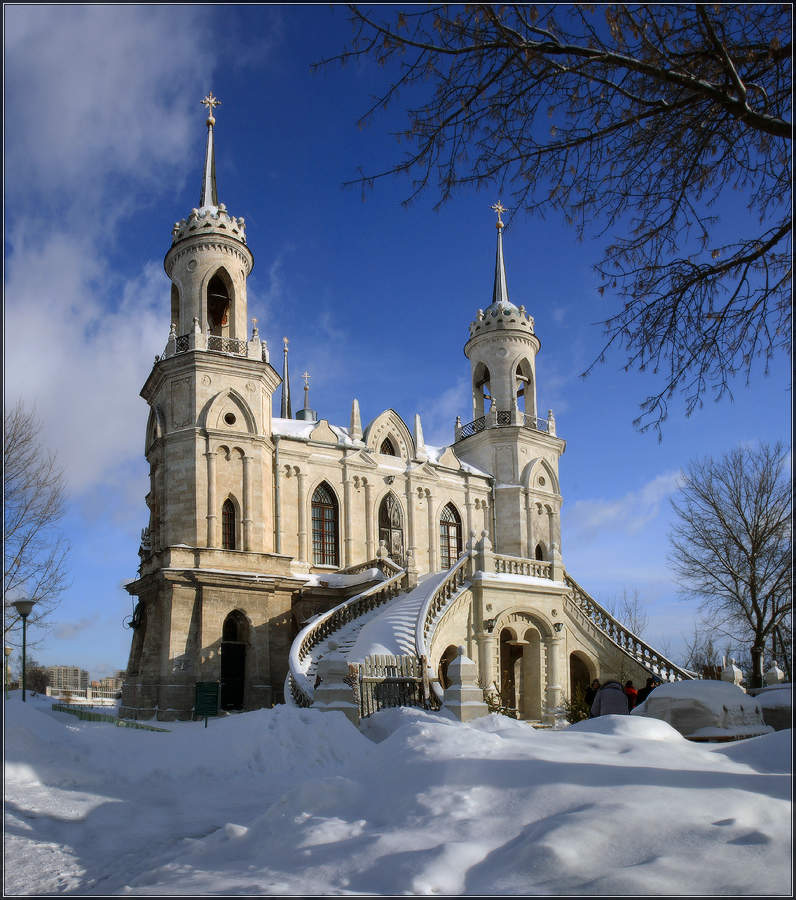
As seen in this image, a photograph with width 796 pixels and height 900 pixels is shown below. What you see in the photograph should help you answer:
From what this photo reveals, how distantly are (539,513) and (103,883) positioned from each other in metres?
31.0

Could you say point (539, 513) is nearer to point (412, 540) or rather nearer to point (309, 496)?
point (412, 540)

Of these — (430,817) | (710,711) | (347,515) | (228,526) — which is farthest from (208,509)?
(430,817)

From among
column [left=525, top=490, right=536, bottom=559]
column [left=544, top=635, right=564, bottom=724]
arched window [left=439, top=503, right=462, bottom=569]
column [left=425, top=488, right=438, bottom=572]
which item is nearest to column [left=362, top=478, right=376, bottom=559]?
column [left=425, top=488, right=438, bottom=572]

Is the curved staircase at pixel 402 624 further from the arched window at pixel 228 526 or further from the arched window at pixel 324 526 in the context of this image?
the arched window at pixel 228 526

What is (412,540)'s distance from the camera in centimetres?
3338

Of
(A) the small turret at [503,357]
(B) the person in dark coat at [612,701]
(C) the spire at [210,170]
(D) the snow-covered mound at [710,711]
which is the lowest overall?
(B) the person in dark coat at [612,701]

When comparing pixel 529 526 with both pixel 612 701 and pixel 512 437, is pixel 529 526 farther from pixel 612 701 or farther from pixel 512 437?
pixel 612 701

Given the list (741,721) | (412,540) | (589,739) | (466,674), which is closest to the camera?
(589,739)

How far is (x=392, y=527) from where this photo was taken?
3347 centimetres

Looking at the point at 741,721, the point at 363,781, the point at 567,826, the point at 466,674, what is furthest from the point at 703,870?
the point at 466,674

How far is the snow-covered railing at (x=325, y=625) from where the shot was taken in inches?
824

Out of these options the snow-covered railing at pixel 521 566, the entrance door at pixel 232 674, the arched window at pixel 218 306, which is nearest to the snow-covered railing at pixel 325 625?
the entrance door at pixel 232 674

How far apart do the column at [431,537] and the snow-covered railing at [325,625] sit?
413 cm

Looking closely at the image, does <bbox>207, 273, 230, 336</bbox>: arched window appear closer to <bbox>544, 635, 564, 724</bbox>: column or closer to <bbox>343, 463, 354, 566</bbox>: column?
<bbox>343, 463, 354, 566</bbox>: column
